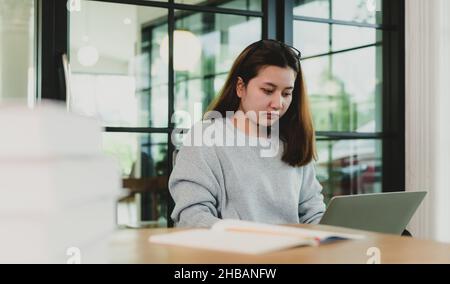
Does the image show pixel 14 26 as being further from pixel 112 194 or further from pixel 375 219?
pixel 112 194

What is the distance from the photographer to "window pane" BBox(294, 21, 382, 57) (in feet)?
11.5

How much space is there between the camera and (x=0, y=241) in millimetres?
637

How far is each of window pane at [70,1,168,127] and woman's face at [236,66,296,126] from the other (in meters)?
0.99

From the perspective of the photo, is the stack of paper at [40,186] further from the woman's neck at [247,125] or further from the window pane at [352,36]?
the window pane at [352,36]

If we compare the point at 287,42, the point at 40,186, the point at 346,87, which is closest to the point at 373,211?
the point at 40,186

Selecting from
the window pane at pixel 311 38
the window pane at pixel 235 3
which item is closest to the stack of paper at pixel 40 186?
the window pane at pixel 235 3

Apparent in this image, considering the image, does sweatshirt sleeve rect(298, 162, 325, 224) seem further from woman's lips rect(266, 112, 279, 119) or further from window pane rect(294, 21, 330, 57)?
window pane rect(294, 21, 330, 57)

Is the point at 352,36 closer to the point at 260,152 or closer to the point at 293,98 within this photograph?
the point at 293,98

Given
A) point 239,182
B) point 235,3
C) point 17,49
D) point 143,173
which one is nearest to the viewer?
point 239,182

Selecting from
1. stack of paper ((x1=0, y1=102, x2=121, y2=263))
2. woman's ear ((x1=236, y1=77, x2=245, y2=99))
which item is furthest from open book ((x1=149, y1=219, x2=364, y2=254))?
woman's ear ((x1=236, y1=77, x2=245, y2=99))

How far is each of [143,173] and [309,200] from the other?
1.60 metres

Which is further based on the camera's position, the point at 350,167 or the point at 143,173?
the point at 350,167

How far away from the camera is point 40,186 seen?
618 mm

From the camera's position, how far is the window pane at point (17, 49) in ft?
9.51
